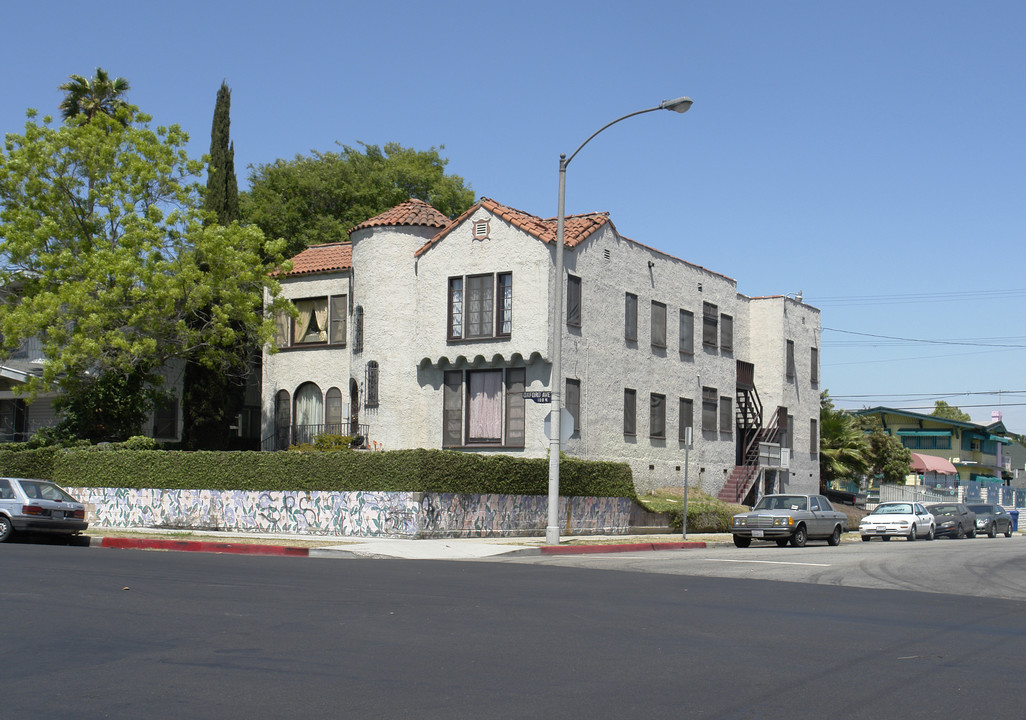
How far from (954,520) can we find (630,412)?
1289 cm

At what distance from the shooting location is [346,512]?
26391mm

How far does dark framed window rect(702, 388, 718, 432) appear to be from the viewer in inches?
1559

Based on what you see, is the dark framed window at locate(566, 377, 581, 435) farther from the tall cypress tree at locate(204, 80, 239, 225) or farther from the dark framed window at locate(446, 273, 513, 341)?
the tall cypress tree at locate(204, 80, 239, 225)

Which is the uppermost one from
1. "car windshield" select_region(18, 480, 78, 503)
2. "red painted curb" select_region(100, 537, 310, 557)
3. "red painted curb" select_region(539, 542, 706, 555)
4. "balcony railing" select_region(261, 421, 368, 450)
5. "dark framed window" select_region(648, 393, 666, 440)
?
"dark framed window" select_region(648, 393, 666, 440)

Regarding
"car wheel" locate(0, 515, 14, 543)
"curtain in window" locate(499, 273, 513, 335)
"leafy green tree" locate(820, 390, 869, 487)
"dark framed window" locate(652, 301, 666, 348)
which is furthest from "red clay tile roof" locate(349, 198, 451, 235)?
"leafy green tree" locate(820, 390, 869, 487)

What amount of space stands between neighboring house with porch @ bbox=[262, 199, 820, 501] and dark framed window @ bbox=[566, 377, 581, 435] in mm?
90

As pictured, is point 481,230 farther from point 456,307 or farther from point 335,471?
point 335,471

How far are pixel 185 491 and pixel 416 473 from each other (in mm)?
7311

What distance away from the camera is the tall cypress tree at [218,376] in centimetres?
3666

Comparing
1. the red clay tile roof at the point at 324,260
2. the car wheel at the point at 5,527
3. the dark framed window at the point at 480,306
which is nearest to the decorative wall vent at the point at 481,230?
the dark framed window at the point at 480,306

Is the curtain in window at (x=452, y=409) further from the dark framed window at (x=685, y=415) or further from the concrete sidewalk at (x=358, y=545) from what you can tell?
the dark framed window at (x=685, y=415)

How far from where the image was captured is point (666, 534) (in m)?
33.0

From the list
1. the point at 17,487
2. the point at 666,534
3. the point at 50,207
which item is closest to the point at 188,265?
the point at 50,207

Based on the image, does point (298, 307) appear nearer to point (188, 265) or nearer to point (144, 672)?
point (188, 265)
